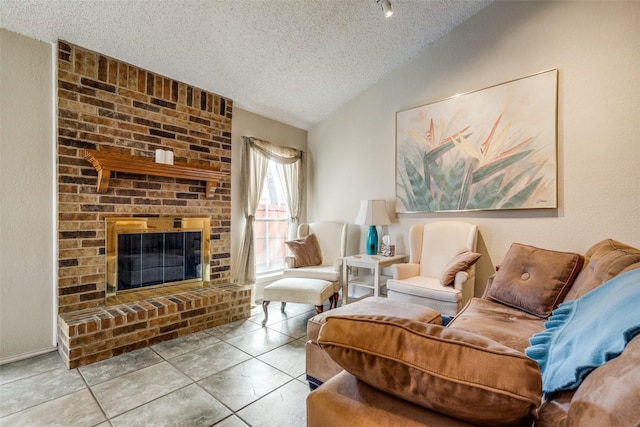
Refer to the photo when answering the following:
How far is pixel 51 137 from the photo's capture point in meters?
2.40

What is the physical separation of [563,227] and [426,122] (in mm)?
1605

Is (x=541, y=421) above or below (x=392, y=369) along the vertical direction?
below

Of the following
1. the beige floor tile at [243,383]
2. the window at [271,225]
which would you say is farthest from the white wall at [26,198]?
the window at [271,225]

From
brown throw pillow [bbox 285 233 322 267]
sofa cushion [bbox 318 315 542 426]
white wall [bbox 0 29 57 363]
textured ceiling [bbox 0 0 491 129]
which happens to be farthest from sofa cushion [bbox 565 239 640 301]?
white wall [bbox 0 29 57 363]

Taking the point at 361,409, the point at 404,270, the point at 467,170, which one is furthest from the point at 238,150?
the point at 361,409

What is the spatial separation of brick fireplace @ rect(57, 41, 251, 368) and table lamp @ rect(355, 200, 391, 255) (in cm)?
149

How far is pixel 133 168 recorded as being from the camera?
2.57m

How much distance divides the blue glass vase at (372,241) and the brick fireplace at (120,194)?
57.4 inches

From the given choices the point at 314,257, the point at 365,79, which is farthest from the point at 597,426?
the point at 365,79

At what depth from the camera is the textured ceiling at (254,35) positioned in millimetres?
2209

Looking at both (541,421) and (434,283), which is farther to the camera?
(434,283)

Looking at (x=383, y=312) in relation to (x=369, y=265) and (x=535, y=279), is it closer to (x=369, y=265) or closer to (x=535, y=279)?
(x=535, y=279)

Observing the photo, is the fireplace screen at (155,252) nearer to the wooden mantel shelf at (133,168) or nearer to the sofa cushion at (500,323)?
the wooden mantel shelf at (133,168)

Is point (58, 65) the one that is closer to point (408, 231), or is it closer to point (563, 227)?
point (408, 231)
